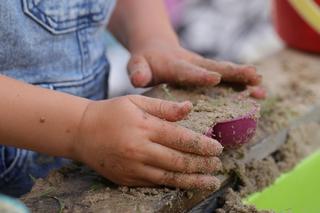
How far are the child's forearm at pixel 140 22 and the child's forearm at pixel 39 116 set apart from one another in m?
0.35

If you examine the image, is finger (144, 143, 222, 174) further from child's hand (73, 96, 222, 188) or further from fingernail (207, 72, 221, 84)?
→ fingernail (207, 72, 221, 84)

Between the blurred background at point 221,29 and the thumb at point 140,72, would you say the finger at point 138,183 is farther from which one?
the blurred background at point 221,29

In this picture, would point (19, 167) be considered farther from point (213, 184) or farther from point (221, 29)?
point (221, 29)

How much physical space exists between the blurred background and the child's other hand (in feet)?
3.55

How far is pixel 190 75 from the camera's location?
0.95 m

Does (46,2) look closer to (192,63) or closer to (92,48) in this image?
(92,48)

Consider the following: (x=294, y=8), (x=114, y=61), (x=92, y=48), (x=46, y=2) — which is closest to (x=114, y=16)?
(x=92, y=48)

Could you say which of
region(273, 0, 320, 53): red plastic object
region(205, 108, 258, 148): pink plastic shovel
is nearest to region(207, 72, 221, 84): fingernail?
region(205, 108, 258, 148): pink plastic shovel

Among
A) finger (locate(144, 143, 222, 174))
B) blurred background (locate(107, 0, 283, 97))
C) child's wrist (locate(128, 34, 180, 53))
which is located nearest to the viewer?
finger (locate(144, 143, 222, 174))

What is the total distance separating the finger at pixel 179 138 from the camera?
2.41ft

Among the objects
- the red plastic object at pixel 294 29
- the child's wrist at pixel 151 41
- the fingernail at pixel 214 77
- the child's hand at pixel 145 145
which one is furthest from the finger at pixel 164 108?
the red plastic object at pixel 294 29

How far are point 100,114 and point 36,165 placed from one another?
0.30 meters

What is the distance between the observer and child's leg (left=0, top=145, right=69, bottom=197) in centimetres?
98

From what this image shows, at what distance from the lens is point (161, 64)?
101 cm
